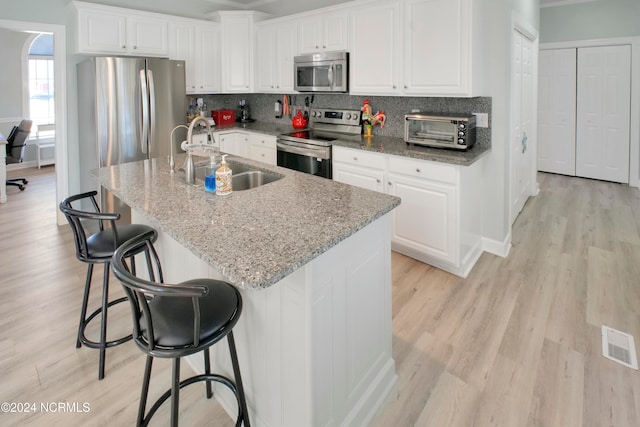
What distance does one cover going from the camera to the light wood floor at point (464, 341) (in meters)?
1.90

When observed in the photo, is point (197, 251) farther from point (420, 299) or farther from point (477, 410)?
point (420, 299)

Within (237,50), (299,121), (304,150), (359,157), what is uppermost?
(237,50)

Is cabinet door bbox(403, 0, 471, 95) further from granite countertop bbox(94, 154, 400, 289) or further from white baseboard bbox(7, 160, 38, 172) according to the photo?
white baseboard bbox(7, 160, 38, 172)

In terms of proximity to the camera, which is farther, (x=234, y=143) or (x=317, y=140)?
(x=234, y=143)

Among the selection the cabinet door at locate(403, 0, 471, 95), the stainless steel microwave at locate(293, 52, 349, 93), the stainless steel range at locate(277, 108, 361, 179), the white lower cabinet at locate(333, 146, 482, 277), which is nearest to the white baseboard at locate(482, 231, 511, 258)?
the white lower cabinet at locate(333, 146, 482, 277)

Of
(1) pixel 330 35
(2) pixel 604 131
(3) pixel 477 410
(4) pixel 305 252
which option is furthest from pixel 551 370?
(2) pixel 604 131

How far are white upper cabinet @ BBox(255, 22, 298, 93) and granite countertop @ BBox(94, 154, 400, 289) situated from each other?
2.68 m

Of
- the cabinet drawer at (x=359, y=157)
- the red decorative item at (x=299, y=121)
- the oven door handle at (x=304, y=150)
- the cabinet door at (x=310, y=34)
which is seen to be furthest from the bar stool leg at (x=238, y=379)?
the red decorative item at (x=299, y=121)

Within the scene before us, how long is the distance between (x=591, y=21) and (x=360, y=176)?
4.97 meters

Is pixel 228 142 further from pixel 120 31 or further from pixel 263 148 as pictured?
pixel 120 31

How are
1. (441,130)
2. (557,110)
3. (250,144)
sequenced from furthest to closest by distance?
(557,110)
(250,144)
(441,130)

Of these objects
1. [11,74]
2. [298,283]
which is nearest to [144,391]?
[298,283]

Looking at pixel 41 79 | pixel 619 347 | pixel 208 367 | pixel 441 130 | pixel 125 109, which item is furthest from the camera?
pixel 41 79

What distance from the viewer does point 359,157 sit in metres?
3.71
